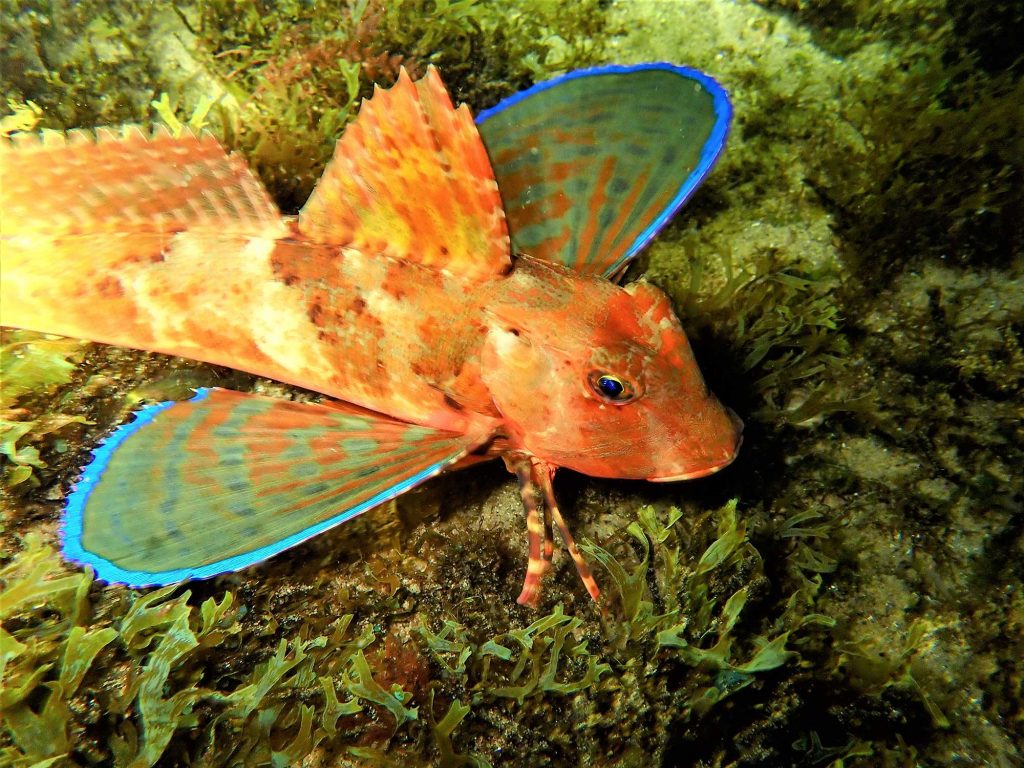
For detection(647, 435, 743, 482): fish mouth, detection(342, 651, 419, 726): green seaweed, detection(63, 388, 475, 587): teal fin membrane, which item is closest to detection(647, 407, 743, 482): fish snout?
detection(647, 435, 743, 482): fish mouth

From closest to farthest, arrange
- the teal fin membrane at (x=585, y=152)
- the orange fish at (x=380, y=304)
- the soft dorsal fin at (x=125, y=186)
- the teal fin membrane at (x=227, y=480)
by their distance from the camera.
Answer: the teal fin membrane at (x=227, y=480) < the orange fish at (x=380, y=304) < the soft dorsal fin at (x=125, y=186) < the teal fin membrane at (x=585, y=152)

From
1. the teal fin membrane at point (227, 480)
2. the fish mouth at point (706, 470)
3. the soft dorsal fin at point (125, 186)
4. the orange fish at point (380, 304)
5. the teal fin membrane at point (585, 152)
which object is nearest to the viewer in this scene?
the teal fin membrane at point (227, 480)

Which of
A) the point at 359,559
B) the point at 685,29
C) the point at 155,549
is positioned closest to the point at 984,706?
the point at 359,559

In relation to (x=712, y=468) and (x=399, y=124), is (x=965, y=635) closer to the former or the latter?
(x=712, y=468)

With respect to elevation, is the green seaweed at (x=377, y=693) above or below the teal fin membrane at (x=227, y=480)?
below

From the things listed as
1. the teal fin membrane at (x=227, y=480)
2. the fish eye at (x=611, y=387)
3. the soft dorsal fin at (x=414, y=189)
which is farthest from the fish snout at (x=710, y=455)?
the soft dorsal fin at (x=414, y=189)

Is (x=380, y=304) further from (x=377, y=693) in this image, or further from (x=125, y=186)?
(x=377, y=693)

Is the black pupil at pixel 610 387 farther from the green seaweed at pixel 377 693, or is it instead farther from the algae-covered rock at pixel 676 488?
the green seaweed at pixel 377 693
